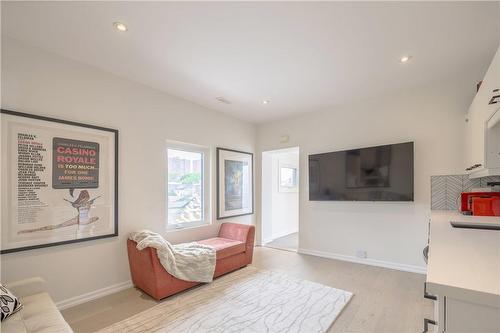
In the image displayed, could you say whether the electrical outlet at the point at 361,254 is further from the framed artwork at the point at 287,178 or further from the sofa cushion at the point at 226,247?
the framed artwork at the point at 287,178

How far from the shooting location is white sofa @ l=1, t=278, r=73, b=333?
4.79 feet

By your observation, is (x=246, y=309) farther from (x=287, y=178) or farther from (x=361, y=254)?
(x=287, y=178)

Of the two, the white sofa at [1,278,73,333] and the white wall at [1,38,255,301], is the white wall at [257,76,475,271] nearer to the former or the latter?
the white wall at [1,38,255,301]

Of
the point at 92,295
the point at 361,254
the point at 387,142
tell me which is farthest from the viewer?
the point at 361,254

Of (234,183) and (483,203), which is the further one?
(234,183)

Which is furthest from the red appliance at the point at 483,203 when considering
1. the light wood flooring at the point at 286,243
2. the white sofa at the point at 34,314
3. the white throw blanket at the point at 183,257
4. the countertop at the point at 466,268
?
the white sofa at the point at 34,314

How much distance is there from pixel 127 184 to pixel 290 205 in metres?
4.39

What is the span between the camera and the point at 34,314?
164 cm

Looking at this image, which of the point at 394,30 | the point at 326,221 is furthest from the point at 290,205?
the point at 394,30

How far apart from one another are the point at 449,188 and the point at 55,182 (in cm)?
464

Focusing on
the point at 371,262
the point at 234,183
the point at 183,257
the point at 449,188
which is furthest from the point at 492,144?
the point at 234,183

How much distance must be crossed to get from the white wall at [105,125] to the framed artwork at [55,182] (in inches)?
3.9

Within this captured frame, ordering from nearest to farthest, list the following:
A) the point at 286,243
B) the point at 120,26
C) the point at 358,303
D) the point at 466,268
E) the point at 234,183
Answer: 1. the point at 466,268
2. the point at 120,26
3. the point at 358,303
4. the point at 234,183
5. the point at 286,243

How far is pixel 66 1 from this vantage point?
5.63 ft
